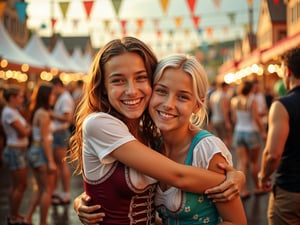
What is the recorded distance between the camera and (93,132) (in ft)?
7.84

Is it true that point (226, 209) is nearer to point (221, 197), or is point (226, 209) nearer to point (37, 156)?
point (221, 197)

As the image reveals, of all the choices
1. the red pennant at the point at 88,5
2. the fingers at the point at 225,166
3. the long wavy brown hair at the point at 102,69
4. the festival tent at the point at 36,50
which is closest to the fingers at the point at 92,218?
the long wavy brown hair at the point at 102,69

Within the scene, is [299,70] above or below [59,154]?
above

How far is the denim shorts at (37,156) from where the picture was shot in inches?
272

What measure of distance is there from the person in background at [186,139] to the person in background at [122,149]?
0.06 m

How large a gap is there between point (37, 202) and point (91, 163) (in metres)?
4.95

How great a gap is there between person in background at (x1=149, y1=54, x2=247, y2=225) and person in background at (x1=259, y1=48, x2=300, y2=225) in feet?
4.49

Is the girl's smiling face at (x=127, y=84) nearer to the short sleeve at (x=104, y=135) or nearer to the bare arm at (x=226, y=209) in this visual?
the short sleeve at (x=104, y=135)

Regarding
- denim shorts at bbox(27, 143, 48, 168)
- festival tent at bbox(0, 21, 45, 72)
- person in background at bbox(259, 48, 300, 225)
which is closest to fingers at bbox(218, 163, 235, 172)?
person in background at bbox(259, 48, 300, 225)

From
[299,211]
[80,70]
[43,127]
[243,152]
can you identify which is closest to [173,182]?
[299,211]

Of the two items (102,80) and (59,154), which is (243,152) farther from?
(102,80)

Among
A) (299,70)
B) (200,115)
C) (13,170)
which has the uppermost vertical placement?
(299,70)

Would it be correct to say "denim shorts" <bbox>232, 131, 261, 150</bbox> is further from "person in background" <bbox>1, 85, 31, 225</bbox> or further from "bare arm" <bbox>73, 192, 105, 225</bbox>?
"bare arm" <bbox>73, 192, 105, 225</bbox>

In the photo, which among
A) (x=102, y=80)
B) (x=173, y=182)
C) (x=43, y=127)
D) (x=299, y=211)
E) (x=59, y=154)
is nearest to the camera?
(x=173, y=182)
